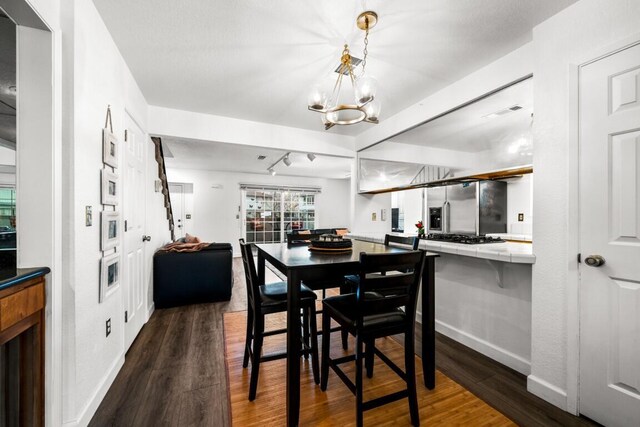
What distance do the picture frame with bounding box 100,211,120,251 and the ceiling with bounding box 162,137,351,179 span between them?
106 inches

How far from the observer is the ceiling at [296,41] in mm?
1656

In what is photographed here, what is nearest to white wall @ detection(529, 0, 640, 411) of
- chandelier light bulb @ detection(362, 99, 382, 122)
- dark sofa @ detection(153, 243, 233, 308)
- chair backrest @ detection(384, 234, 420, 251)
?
chair backrest @ detection(384, 234, 420, 251)

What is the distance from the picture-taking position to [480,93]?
230 cm

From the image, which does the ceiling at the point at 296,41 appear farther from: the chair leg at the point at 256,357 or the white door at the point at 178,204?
the white door at the point at 178,204

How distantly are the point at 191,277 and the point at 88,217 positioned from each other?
2044mm

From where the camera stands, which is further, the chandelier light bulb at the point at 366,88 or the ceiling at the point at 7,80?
the chandelier light bulb at the point at 366,88

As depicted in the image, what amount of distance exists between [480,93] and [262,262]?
7.75 feet

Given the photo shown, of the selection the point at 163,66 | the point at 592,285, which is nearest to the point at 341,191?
the point at 163,66

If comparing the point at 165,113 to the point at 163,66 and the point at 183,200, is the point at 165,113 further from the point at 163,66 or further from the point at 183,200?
the point at 183,200

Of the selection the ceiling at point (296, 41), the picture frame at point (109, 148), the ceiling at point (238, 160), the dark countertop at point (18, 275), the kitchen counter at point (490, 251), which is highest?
the ceiling at point (296, 41)

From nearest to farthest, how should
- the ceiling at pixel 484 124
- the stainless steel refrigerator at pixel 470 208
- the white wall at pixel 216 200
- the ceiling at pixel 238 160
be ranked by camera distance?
the ceiling at pixel 484 124, the stainless steel refrigerator at pixel 470 208, the ceiling at pixel 238 160, the white wall at pixel 216 200

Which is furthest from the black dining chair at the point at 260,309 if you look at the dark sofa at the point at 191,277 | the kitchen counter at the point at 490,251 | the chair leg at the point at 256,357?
the dark sofa at the point at 191,277

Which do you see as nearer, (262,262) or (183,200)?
(262,262)

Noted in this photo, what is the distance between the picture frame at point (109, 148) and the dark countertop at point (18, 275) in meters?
0.84
